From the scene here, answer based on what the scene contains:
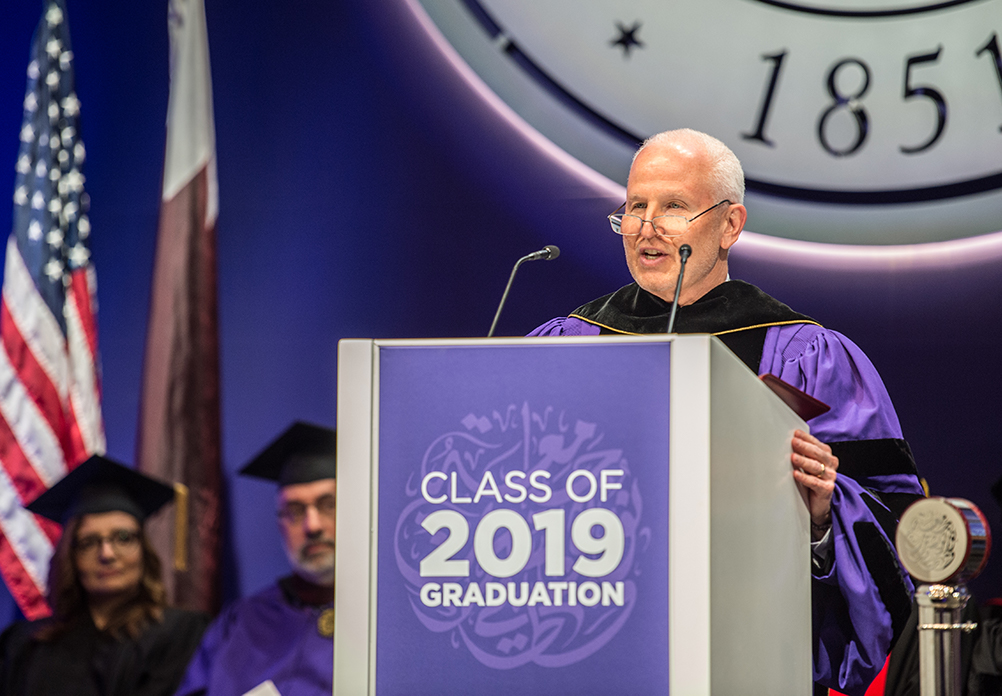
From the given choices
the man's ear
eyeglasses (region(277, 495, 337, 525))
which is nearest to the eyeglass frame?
eyeglasses (region(277, 495, 337, 525))

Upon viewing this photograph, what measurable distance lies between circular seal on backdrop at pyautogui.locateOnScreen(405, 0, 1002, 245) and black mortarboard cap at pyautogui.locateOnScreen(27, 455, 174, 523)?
2.06 metres

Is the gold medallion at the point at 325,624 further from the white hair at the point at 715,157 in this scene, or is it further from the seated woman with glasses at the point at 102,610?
the white hair at the point at 715,157

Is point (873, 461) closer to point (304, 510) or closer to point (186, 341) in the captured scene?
point (304, 510)

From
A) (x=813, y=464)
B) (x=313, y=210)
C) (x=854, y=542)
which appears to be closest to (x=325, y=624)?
(x=313, y=210)

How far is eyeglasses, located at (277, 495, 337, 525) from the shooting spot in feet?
14.6

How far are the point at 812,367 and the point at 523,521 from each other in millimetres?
1145

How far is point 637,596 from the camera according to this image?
1.25m

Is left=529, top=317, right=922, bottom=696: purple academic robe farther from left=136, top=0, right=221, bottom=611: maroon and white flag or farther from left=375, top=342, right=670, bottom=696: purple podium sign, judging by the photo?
left=136, top=0, right=221, bottom=611: maroon and white flag

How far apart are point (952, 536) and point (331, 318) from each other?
336cm

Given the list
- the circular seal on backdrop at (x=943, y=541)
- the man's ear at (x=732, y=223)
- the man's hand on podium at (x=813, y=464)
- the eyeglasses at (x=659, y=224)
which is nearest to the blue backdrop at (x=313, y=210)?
the man's ear at (x=732, y=223)

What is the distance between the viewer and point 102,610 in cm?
456

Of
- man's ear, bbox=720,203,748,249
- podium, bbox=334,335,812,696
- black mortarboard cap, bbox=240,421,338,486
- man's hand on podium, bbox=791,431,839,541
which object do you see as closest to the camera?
podium, bbox=334,335,812,696

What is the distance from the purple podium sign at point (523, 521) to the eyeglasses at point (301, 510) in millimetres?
3212

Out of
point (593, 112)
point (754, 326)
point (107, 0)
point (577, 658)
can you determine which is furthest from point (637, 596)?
point (107, 0)
